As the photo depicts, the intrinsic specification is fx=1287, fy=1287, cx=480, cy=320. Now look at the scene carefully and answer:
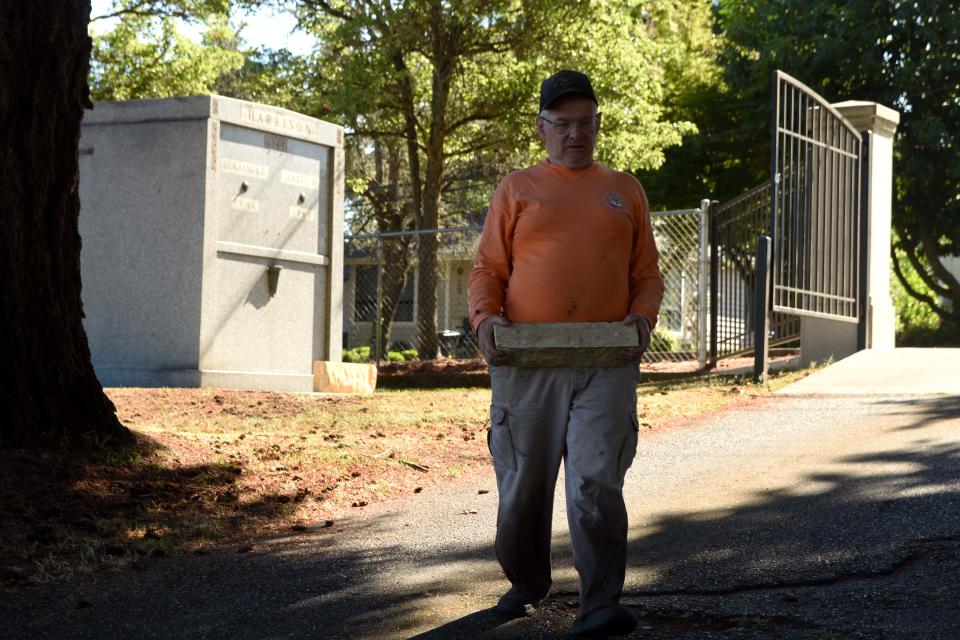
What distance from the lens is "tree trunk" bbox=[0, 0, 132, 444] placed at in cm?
743

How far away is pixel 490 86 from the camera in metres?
22.7

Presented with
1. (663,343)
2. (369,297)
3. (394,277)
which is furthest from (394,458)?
(369,297)

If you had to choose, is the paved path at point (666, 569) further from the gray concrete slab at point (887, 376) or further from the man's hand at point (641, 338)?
the gray concrete slab at point (887, 376)

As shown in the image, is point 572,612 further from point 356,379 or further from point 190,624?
point 356,379

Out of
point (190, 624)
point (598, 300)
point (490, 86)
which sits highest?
point (490, 86)

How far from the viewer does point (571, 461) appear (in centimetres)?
429

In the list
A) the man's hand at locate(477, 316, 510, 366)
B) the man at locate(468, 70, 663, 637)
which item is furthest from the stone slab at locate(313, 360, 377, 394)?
the man's hand at locate(477, 316, 510, 366)

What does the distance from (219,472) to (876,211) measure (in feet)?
30.7

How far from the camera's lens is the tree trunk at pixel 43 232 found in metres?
7.43

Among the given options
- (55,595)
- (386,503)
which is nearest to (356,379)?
(386,503)

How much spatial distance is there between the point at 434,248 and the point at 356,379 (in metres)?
8.53

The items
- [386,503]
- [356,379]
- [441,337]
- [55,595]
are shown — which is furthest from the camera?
[441,337]

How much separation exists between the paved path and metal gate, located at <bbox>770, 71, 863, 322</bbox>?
4.94 m

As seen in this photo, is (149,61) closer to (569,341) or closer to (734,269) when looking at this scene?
(734,269)
